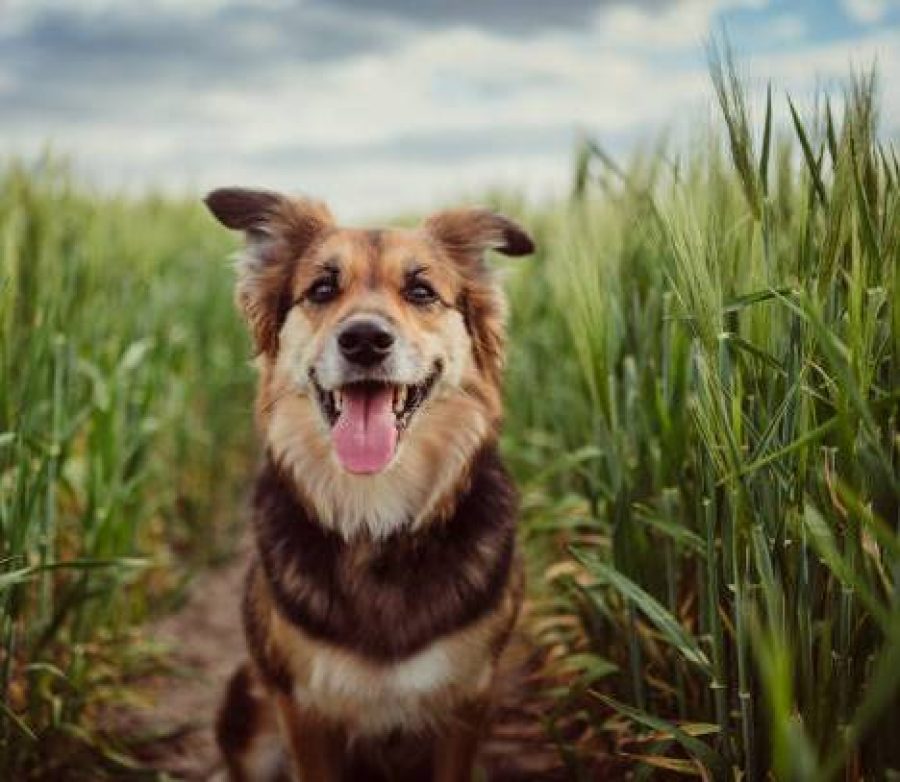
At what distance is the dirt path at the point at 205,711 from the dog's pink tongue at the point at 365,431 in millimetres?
1056

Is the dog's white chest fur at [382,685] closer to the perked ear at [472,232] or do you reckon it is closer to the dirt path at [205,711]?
the dirt path at [205,711]

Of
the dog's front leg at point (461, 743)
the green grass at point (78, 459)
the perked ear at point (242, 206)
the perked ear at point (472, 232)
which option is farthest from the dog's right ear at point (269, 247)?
the dog's front leg at point (461, 743)

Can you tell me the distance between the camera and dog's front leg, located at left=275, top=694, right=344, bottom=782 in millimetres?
2408

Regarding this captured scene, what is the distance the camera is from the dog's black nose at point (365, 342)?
2289 millimetres

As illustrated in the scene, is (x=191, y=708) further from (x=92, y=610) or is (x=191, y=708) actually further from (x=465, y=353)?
(x=465, y=353)

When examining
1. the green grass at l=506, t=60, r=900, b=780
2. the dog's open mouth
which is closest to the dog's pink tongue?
the dog's open mouth

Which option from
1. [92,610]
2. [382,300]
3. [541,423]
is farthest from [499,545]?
[541,423]

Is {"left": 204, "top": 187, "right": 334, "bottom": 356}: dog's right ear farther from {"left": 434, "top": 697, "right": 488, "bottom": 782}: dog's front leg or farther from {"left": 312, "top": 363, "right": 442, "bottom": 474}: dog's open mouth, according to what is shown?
{"left": 434, "top": 697, "right": 488, "bottom": 782}: dog's front leg

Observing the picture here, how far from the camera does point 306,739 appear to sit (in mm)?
2426

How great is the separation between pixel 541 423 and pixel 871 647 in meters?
2.37

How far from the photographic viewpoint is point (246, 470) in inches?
233

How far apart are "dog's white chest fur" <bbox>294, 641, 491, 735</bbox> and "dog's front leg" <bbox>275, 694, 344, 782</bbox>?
Result: 5 cm

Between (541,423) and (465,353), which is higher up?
(465,353)

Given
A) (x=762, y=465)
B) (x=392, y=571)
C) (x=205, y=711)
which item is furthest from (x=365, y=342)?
(x=205, y=711)
